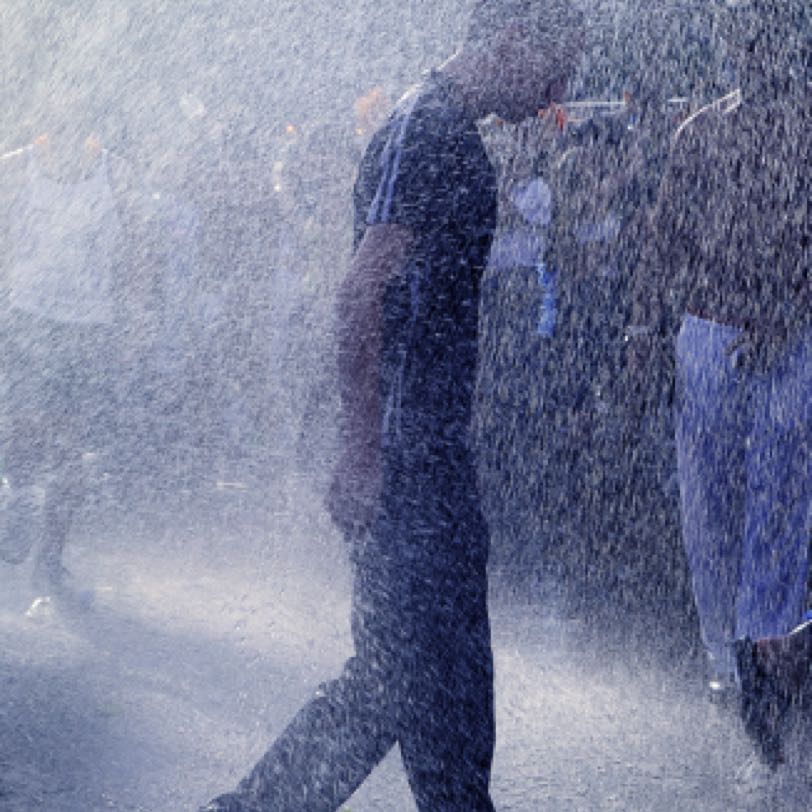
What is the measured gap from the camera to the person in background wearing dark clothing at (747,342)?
9.68 ft

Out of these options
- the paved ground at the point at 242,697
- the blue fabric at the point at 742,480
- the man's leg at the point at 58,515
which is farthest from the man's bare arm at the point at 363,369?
the man's leg at the point at 58,515

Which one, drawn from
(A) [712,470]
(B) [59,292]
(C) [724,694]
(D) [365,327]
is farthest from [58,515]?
(D) [365,327]

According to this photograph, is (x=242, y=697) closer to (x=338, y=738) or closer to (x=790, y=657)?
(x=338, y=738)

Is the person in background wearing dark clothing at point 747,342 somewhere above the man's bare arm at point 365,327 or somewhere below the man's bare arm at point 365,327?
above

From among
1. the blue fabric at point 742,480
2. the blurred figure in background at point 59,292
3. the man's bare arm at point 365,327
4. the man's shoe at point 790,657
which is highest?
the blurred figure in background at point 59,292

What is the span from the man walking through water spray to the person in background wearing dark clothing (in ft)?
3.01

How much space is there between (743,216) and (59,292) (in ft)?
9.65

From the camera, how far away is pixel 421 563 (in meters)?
2.15

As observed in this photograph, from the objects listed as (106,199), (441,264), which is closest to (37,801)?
(441,264)

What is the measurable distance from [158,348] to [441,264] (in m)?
3.94

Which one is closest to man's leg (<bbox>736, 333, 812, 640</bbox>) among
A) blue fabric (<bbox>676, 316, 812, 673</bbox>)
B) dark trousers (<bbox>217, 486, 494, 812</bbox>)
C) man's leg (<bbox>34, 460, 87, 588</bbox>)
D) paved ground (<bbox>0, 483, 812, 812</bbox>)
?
blue fabric (<bbox>676, 316, 812, 673</bbox>)

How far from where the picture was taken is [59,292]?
4977mm

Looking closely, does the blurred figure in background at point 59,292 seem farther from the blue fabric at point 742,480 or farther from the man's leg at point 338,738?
the man's leg at point 338,738

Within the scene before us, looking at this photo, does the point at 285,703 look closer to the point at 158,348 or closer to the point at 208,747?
the point at 208,747
